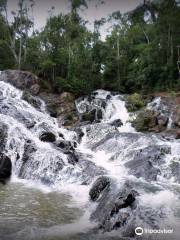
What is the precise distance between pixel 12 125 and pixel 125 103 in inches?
595

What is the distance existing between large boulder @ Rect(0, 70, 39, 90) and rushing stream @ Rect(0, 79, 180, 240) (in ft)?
16.9

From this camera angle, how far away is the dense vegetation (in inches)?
1503

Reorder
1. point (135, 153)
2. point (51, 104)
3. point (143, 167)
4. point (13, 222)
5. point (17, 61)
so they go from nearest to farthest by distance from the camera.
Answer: point (13, 222) < point (143, 167) < point (135, 153) < point (51, 104) < point (17, 61)

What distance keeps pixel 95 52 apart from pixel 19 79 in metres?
11.6

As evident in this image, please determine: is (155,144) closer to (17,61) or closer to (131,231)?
(131,231)

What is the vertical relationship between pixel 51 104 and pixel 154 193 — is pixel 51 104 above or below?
above

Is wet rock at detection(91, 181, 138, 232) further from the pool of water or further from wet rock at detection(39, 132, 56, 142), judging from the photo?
A: wet rock at detection(39, 132, 56, 142)

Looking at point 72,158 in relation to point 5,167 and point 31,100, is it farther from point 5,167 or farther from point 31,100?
point 31,100

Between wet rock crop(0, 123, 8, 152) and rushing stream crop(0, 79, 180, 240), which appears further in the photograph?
wet rock crop(0, 123, 8, 152)

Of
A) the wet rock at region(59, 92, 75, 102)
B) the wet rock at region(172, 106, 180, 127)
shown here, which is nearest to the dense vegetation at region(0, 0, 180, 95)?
the wet rock at region(59, 92, 75, 102)

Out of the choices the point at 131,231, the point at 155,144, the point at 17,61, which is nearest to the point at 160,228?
the point at 131,231

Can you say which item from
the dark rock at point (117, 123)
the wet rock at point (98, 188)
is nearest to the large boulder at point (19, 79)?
the dark rock at point (117, 123)

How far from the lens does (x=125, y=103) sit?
1324 inches

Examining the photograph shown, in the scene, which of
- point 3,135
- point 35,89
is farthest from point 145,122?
point 35,89
